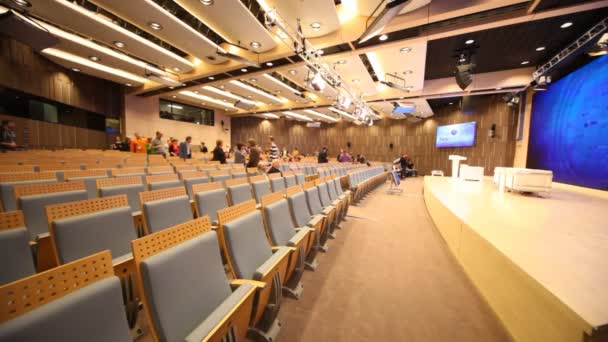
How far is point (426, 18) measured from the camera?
4277 millimetres

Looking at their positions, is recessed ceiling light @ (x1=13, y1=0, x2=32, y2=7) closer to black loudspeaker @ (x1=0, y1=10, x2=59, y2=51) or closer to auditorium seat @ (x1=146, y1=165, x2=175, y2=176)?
black loudspeaker @ (x1=0, y1=10, x2=59, y2=51)

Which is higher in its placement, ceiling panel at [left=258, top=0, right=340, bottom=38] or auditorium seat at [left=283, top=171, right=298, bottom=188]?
ceiling panel at [left=258, top=0, right=340, bottom=38]

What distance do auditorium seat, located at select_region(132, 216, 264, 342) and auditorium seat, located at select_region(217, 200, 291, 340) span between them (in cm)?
13

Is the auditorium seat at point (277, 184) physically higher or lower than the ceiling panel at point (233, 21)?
lower

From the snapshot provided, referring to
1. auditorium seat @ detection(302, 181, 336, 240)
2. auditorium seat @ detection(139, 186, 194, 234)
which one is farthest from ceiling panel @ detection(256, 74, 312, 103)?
auditorium seat @ detection(139, 186, 194, 234)

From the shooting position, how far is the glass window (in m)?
12.7

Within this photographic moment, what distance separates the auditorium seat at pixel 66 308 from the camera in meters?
0.66

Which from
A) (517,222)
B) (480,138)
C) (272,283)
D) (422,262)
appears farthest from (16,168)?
(480,138)

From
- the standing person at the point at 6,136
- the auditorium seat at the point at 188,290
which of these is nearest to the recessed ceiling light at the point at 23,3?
the standing person at the point at 6,136

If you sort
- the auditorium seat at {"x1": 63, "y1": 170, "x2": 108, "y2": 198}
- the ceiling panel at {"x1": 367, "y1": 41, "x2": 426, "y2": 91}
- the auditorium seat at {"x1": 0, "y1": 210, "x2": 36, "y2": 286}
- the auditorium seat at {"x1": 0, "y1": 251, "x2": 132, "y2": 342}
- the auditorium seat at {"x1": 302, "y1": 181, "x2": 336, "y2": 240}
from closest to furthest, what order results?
the auditorium seat at {"x1": 0, "y1": 251, "x2": 132, "y2": 342}
the auditorium seat at {"x1": 0, "y1": 210, "x2": 36, "y2": 286}
the auditorium seat at {"x1": 63, "y1": 170, "x2": 108, "y2": 198}
the auditorium seat at {"x1": 302, "y1": 181, "x2": 336, "y2": 240}
the ceiling panel at {"x1": 367, "y1": 41, "x2": 426, "y2": 91}

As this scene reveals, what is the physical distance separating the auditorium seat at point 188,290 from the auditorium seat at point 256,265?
0.13 m

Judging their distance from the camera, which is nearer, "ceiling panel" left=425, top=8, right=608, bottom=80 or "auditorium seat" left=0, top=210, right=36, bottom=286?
"auditorium seat" left=0, top=210, right=36, bottom=286

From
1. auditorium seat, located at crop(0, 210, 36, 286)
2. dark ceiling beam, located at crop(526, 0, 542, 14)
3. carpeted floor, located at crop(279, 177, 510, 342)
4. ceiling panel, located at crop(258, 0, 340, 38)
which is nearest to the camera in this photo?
auditorium seat, located at crop(0, 210, 36, 286)

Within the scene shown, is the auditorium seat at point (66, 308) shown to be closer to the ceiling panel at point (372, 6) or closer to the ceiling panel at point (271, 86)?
the ceiling panel at point (372, 6)
